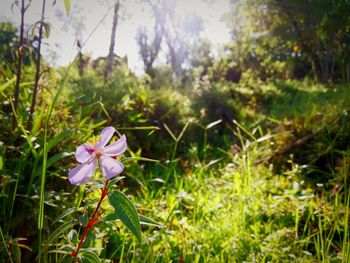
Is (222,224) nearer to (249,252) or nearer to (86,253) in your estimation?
(249,252)

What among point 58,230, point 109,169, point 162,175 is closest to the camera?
point 109,169

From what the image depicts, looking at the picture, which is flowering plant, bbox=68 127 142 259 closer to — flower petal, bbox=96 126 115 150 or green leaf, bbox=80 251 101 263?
flower petal, bbox=96 126 115 150

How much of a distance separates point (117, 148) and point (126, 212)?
12 centimetres

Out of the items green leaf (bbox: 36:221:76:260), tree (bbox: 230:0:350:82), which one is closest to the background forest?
green leaf (bbox: 36:221:76:260)

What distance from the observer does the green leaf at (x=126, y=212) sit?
61cm

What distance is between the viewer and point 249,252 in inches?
64.8

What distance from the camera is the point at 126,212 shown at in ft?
2.04

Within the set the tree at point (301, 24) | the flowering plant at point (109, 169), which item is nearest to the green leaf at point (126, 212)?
the flowering plant at point (109, 169)

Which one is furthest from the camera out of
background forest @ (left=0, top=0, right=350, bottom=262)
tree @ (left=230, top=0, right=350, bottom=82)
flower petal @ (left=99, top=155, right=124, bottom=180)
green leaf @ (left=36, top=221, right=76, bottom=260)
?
tree @ (left=230, top=0, right=350, bottom=82)

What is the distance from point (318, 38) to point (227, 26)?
619 centimetres

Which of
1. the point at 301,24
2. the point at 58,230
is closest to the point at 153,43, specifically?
the point at 301,24

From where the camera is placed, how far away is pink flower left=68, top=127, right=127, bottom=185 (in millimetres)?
589

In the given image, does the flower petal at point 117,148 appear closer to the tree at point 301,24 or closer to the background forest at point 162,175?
the background forest at point 162,175

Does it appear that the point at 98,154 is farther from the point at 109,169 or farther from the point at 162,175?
the point at 162,175
